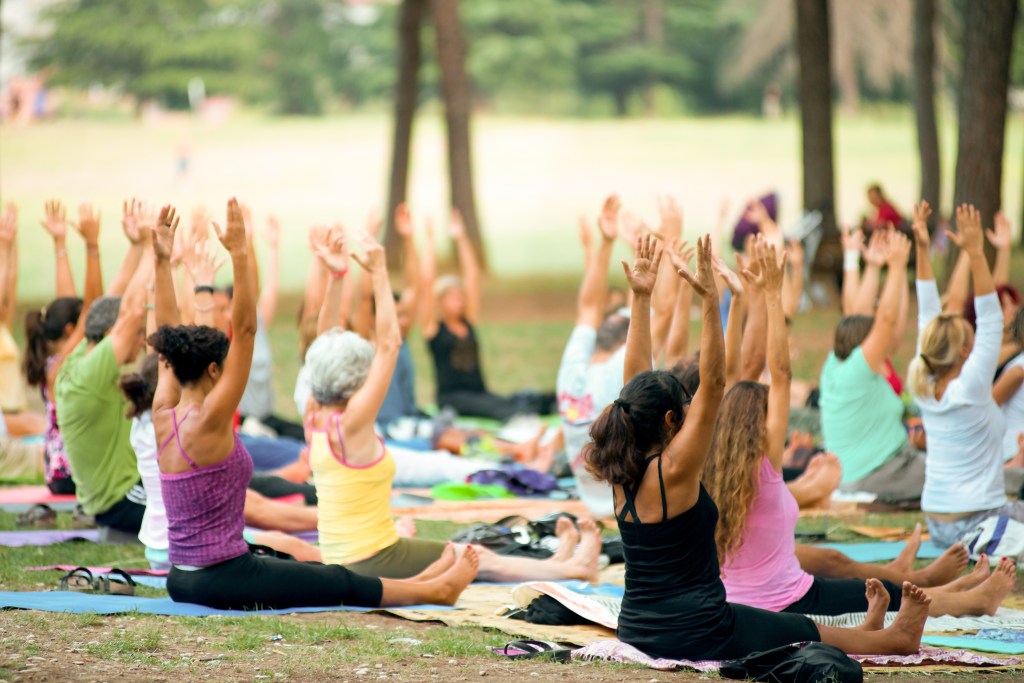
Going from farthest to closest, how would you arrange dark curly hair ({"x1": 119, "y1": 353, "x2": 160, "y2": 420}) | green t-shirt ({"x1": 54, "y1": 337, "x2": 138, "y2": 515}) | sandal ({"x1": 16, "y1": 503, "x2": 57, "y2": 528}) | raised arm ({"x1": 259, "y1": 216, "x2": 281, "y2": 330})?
1. raised arm ({"x1": 259, "y1": 216, "x2": 281, "y2": 330})
2. sandal ({"x1": 16, "y1": 503, "x2": 57, "y2": 528})
3. green t-shirt ({"x1": 54, "y1": 337, "x2": 138, "y2": 515})
4. dark curly hair ({"x1": 119, "y1": 353, "x2": 160, "y2": 420})

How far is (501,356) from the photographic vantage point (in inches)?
679

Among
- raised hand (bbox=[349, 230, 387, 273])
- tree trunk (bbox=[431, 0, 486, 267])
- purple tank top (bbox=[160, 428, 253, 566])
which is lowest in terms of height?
purple tank top (bbox=[160, 428, 253, 566])

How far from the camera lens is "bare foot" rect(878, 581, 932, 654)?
16.2 ft

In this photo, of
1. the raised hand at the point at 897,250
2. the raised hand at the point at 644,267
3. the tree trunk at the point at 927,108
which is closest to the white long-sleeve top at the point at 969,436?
the raised hand at the point at 897,250

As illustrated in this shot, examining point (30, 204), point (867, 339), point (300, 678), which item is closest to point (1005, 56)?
point (867, 339)

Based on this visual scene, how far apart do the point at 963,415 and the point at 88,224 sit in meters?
4.84

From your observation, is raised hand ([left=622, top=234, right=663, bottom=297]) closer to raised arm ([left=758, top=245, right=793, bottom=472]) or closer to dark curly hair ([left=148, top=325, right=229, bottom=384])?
raised arm ([left=758, top=245, right=793, bottom=472])

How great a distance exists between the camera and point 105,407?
22.6ft

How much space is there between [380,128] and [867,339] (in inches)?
1393

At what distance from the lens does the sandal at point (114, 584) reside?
592 cm

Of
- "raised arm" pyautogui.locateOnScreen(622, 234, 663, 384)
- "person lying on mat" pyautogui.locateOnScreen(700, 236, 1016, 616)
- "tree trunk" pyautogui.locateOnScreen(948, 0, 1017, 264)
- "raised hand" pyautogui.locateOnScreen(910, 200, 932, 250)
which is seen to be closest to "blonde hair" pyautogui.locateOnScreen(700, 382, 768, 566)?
"person lying on mat" pyautogui.locateOnScreen(700, 236, 1016, 616)

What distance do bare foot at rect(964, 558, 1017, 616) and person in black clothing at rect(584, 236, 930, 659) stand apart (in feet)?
4.02

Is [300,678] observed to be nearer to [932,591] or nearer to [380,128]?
[932,591]

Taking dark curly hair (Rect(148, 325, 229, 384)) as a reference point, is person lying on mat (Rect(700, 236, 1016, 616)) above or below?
below
